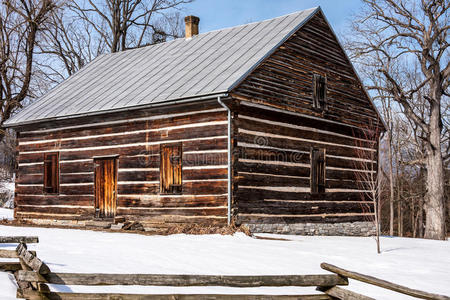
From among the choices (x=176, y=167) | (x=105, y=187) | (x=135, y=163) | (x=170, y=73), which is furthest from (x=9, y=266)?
(x=170, y=73)

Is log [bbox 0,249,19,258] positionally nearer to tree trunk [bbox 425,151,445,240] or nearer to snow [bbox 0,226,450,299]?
snow [bbox 0,226,450,299]

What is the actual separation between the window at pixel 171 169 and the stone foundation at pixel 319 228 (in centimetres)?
262

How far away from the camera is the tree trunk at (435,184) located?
79.3 feet

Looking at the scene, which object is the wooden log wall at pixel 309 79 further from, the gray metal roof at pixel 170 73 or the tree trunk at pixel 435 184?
the tree trunk at pixel 435 184

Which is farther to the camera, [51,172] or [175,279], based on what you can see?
[51,172]

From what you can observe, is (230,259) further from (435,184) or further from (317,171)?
(435,184)

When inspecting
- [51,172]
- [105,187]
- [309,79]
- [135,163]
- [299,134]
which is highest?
[309,79]

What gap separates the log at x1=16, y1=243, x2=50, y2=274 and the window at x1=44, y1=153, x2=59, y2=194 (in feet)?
43.4

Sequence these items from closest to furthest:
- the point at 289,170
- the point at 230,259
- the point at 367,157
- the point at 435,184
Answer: the point at 230,259
the point at 289,170
the point at 367,157
the point at 435,184

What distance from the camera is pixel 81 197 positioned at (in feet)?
64.2

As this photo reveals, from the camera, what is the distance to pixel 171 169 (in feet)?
55.8

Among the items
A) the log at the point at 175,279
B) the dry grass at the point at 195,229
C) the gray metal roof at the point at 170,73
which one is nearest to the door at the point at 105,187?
the dry grass at the point at 195,229

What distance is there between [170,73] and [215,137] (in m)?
4.13

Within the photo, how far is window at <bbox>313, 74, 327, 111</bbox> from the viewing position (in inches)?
752
